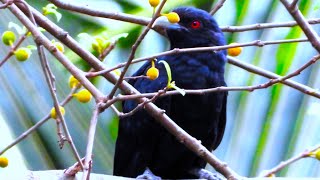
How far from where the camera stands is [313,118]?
2.69 m

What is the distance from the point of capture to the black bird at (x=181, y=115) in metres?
2.42

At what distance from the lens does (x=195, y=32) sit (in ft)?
8.40

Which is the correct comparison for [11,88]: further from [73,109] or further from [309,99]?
[309,99]

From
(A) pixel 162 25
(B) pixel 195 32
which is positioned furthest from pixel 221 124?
(A) pixel 162 25

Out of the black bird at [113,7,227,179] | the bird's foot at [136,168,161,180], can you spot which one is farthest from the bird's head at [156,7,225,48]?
the bird's foot at [136,168,161,180]

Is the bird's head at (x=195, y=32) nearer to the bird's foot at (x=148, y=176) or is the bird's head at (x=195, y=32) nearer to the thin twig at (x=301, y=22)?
the bird's foot at (x=148, y=176)

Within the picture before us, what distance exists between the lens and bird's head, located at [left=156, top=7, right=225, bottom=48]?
8.31 ft

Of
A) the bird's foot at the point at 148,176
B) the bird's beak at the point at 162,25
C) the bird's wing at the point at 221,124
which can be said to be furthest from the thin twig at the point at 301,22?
the bird's wing at the point at 221,124

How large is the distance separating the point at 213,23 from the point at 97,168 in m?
0.59

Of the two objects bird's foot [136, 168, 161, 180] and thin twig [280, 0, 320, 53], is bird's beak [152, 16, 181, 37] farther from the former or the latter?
thin twig [280, 0, 320, 53]

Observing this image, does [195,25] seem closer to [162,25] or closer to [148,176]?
[162,25]

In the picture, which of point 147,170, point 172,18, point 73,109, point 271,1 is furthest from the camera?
point 271,1

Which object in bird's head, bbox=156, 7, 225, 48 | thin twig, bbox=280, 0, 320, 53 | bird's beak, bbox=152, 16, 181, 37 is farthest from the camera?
bird's head, bbox=156, 7, 225, 48

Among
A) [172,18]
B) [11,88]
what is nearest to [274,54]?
[11,88]
